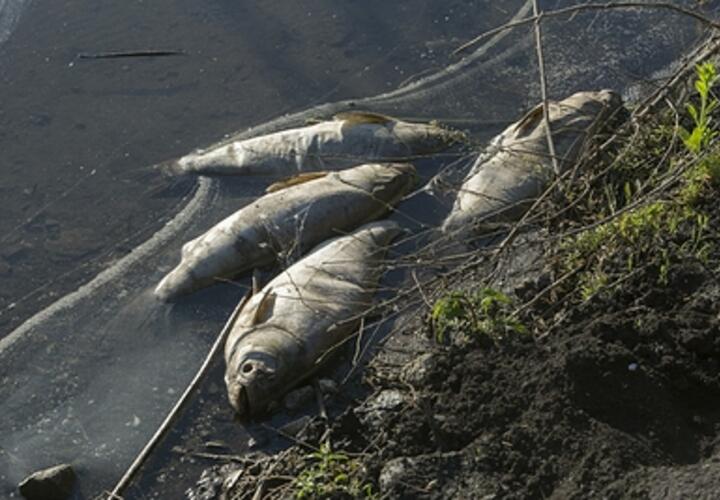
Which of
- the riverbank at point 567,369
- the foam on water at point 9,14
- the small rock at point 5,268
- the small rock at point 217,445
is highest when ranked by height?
the foam on water at point 9,14

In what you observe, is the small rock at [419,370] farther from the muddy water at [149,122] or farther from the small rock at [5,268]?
the small rock at [5,268]

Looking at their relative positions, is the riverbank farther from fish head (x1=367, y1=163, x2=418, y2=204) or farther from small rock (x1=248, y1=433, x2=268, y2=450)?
fish head (x1=367, y1=163, x2=418, y2=204)

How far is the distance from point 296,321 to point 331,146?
84.2 inches

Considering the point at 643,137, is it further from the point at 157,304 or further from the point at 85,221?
the point at 85,221

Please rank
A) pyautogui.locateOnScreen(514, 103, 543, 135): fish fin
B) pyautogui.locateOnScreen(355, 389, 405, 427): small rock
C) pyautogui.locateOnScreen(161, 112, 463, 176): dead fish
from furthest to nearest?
pyautogui.locateOnScreen(161, 112, 463, 176): dead fish → pyautogui.locateOnScreen(514, 103, 543, 135): fish fin → pyautogui.locateOnScreen(355, 389, 405, 427): small rock

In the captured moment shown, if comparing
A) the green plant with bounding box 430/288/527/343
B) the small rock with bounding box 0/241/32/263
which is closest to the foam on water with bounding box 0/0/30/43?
the small rock with bounding box 0/241/32/263

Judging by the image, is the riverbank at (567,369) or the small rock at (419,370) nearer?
the riverbank at (567,369)

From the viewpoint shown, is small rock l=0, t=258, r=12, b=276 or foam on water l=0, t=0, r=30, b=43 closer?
small rock l=0, t=258, r=12, b=276

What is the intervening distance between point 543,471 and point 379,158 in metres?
4.06

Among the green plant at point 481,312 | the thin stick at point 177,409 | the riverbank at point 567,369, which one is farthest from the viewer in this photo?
the thin stick at point 177,409

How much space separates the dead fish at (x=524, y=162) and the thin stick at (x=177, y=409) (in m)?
1.55

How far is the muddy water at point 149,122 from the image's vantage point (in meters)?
7.77

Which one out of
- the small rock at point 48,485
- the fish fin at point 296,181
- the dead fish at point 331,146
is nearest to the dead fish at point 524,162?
the dead fish at point 331,146

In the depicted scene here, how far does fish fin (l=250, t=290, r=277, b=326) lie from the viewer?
24.5 feet
